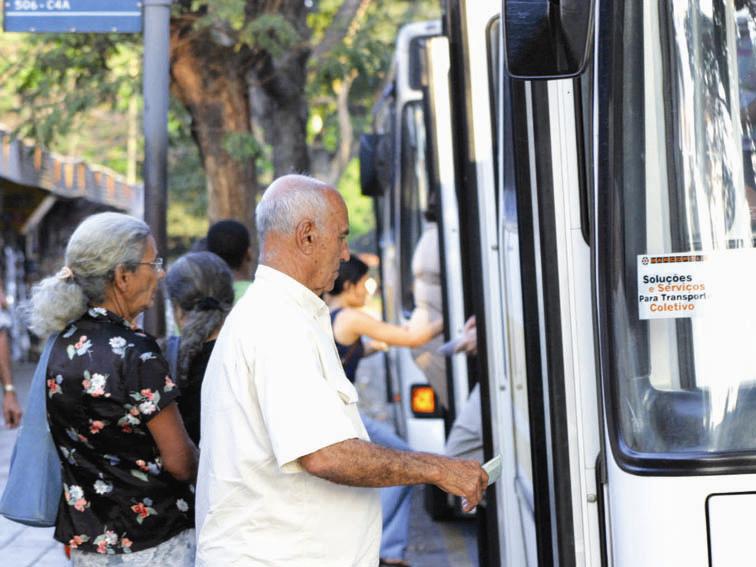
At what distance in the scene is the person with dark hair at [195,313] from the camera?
4.40 meters

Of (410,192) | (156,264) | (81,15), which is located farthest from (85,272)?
(410,192)

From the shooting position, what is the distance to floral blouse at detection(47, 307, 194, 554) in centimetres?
361

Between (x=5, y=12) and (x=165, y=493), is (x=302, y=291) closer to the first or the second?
(x=165, y=493)

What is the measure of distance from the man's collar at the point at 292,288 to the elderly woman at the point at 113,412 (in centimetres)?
57

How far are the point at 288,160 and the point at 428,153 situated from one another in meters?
5.06

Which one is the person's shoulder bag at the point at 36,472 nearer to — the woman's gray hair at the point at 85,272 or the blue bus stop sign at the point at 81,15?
the woman's gray hair at the point at 85,272

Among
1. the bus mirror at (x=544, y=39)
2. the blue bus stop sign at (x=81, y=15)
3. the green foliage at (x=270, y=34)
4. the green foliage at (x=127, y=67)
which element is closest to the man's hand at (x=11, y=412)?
the blue bus stop sign at (x=81, y=15)

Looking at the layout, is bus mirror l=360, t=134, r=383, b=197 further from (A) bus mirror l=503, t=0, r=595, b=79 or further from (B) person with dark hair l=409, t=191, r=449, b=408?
(A) bus mirror l=503, t=0, r=595, b=79

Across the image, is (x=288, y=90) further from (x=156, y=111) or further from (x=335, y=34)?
(x=156, y=111)

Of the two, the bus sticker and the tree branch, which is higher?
the tree branch

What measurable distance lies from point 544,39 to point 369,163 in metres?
8.87

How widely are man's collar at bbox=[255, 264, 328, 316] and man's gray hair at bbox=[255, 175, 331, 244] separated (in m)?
0.11

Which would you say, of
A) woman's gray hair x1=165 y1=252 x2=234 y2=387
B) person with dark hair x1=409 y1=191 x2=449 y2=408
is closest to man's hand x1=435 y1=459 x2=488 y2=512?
woman's gray hair x1=165 y1=252 x2=234 y2=387

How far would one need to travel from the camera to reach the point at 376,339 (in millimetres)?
7285
